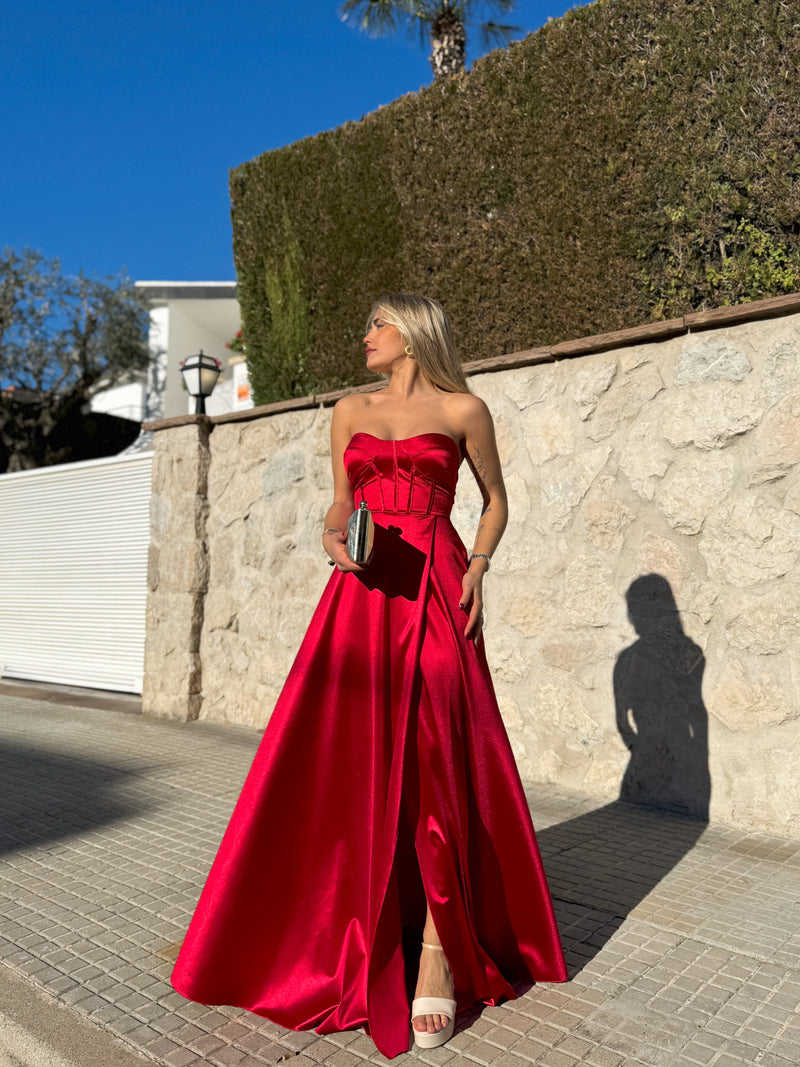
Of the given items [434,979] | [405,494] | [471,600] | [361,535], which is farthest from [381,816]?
[405,494]

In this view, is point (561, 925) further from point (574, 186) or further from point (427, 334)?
point (574, 186)

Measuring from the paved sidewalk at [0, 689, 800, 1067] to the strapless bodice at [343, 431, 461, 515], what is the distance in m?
1.35

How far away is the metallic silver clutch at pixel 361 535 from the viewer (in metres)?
2.19

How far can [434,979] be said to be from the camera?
85.6 inches

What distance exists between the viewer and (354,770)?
Answer: 2.34 metres

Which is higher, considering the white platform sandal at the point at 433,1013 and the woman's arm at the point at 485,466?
the woman's arm at the point at 485,466

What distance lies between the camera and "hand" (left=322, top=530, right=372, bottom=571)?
89.9 inches

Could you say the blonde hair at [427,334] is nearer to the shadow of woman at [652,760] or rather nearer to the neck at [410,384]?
the neck at [410,384]

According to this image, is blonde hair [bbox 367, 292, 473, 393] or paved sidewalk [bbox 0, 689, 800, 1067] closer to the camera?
paved sidewalk [bbox 0, 689, 800, 1067]

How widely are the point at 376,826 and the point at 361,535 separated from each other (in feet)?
2.46

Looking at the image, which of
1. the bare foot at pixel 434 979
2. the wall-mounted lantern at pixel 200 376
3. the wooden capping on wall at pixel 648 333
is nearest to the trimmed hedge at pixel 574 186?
the wooden capping on wall at pixel 648 333

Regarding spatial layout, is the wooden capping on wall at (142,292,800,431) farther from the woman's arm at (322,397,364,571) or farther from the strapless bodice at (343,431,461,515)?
the strapless bodice at (343,431,461,515)

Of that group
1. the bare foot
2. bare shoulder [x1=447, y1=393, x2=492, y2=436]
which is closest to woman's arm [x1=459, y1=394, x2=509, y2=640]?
bare shoulder [x1=447, y1=393, x2=492, y2=436]

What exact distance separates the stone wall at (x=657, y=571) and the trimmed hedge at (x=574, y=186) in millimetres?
1072
